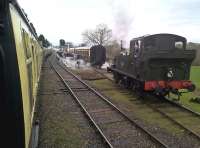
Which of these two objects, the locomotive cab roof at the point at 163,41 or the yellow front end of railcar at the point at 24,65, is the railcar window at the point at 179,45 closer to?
the locomotive cab roof at the point at 163,41

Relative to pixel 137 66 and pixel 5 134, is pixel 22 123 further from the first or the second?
pixel 137 66

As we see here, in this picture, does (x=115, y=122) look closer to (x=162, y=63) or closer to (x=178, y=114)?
(x=178, y=114)

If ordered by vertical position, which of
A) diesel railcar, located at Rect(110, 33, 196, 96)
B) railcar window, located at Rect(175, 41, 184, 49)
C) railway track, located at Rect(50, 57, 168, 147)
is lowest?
railway track, located at Rect(50, 57, 168, 147)

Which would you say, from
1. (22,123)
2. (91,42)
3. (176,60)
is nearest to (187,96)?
(176,60)

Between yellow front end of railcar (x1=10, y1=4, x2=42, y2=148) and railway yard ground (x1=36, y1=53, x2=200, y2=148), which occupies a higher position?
yellow front end of railcar (x1=10, y1=4, x2=42, y2=148)

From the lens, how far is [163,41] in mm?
12008

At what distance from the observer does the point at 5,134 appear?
2727 millimetres

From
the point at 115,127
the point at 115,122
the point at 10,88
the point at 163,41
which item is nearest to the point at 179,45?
the point at 163,41

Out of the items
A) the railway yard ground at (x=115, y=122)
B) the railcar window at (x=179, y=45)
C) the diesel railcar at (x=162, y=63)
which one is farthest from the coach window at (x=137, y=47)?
the railway yard ground at (x=115, y=122)

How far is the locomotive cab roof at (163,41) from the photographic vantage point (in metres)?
11.7

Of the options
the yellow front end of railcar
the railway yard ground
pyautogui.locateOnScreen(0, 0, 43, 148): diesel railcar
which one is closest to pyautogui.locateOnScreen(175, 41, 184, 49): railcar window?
the railway yard ground

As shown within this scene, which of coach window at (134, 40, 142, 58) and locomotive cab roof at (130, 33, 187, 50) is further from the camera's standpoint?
coach window at (134, 40, 142, 58)

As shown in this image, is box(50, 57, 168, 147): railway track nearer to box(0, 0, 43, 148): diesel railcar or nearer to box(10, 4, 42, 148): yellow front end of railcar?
box(10, 4, 42, 148): yellow front end of railcar

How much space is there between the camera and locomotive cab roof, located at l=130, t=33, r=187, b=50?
38.2 feet
